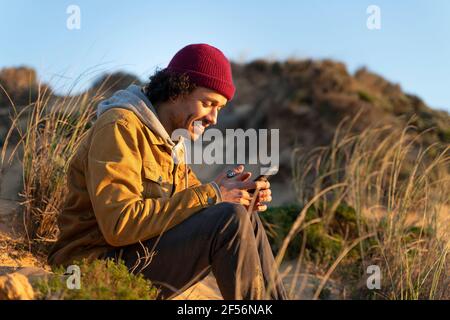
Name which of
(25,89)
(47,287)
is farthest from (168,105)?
(25,89)

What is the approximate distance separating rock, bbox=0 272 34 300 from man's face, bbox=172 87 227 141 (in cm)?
117

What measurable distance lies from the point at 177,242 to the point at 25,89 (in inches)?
331

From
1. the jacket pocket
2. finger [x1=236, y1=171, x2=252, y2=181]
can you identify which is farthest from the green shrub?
finger [x1=236, y1=171, x2=252, y2=181]

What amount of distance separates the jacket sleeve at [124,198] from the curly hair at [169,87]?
1.47 ft

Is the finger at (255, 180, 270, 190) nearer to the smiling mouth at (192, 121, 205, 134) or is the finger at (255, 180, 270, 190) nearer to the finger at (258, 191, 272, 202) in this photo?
the finger at (258, 191, 272, 202)

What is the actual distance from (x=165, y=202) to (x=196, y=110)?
0.64 meters

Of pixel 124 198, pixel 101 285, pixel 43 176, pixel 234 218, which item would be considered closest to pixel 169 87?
pixel 124 198

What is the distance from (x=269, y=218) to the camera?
6082mm

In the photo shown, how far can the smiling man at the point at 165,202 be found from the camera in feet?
8.39

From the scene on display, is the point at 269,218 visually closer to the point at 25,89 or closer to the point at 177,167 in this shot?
the point at 177,167

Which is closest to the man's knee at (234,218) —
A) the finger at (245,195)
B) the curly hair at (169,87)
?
the finger at (245,195)

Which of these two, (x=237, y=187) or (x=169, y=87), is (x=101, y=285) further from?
(x=169, y=87)

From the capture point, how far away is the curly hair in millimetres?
3105

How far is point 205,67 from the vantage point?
10.3ft
